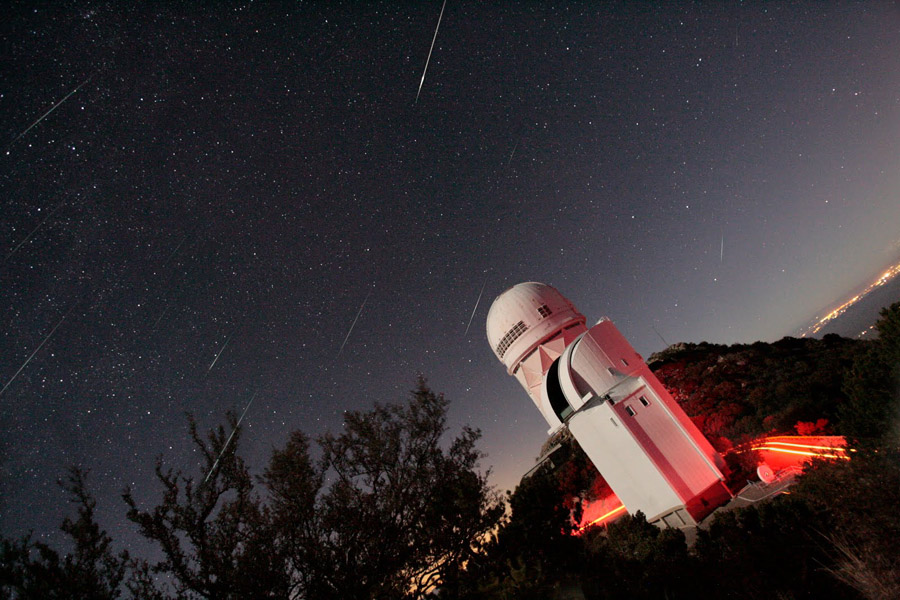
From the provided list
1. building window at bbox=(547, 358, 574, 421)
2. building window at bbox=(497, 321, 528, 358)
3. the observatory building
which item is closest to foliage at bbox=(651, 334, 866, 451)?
the observatory building

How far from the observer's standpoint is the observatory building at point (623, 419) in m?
15.1

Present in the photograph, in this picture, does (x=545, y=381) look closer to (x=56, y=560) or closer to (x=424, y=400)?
(x=424, y=400)

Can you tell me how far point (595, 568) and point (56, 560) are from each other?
492 inches

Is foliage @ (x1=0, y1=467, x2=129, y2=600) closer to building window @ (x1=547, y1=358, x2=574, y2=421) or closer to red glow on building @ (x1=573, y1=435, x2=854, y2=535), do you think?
red glow on building @ (x1=573, y1=435, x2=854, y2=535)

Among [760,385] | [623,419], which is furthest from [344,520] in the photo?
[760,385]

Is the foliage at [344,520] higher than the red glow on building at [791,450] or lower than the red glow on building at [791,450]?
higher

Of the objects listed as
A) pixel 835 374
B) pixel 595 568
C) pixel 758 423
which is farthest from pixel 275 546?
pixel 835 374

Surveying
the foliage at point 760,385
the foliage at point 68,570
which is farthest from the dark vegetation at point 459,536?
the foliage at point 760,385

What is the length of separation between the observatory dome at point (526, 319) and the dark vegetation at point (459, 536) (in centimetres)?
913

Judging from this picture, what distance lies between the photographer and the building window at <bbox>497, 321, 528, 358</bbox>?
21.4 meters

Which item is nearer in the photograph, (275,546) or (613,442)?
(275,546)

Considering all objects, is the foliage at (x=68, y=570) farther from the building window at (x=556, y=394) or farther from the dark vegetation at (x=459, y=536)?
the building window at (x=556, y=394)

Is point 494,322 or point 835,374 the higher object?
point 494,322

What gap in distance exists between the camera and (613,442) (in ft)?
54.0
